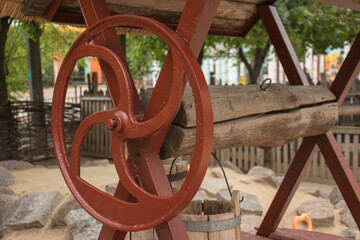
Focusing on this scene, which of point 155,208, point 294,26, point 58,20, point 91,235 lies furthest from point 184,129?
point 294,26

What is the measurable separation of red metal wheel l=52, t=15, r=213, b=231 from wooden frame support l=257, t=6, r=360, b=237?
1.58 meters

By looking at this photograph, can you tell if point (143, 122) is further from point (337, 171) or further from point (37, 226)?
Answer: point (37, 226)

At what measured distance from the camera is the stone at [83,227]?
10.8 feet

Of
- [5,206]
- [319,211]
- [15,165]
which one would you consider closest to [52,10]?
[5,206]

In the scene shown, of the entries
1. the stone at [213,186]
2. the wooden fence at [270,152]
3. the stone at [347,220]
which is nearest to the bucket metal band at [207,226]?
the stone at [213,186]

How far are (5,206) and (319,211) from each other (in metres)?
3.72

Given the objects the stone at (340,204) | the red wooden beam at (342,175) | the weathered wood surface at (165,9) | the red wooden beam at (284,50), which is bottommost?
the stone at (340,204)

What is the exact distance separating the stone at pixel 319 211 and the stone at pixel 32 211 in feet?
10.1

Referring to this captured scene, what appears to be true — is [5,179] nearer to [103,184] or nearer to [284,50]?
[103,184]

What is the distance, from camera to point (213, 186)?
547 cm

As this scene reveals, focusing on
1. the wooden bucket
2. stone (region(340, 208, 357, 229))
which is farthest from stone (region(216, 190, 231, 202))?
the wooden bucket

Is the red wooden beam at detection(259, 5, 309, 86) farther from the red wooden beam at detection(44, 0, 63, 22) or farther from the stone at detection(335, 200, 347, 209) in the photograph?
the stone at detection(335, 200, 347, 209)

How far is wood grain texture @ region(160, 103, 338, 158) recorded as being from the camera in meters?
1.72

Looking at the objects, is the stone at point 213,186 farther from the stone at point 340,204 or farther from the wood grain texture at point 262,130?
the wood grain texture at point 262,130
